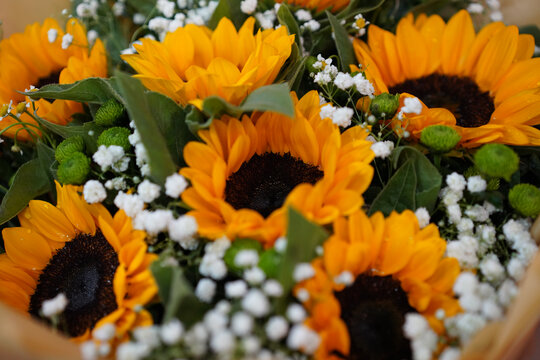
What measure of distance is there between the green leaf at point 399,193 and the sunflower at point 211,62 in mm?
230

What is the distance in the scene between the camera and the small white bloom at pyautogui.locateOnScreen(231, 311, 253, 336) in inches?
20.2

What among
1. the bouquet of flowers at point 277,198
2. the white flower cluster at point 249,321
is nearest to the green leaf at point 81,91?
the bouquet of flowers at point 277,198

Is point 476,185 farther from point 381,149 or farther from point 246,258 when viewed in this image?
point 246,258

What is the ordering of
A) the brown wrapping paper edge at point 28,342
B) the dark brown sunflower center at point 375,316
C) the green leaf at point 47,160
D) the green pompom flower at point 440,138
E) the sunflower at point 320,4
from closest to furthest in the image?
the brown wrapping paper edge at point 28,342
the dark brown sunflower center at point 375,316
the green pompom flower at point 440,138
the green leaf at point 47,160
the sunflower at point 320,4

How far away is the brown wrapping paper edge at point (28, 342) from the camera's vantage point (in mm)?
495

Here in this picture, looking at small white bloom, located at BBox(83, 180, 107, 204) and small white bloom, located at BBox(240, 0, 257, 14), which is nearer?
small white bloom, located at BBox(83, 180, 107, 204)

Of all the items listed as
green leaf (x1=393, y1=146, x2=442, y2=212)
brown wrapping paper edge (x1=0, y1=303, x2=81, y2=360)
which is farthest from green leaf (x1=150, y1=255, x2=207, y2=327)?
green leaf (x1=393, y1=146, x2=442, y2=212)

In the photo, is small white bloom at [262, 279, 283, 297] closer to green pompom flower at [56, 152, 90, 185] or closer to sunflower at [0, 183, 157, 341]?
sunflower at [0, 183, 157, 341]

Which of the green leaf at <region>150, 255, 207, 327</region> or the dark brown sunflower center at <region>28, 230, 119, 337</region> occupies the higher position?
the green leaf at <region>150, 255, 207, 327</region>

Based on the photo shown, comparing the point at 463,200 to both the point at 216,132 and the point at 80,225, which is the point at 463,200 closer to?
the point at 216,132

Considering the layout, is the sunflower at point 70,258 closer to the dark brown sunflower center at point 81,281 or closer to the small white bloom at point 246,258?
the dark brown sunflower center at point 81,281

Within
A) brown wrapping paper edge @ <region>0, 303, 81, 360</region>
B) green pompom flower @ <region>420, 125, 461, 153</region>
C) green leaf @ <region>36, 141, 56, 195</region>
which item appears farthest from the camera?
green leaf @ <region>36, 141, 56, 195</region>

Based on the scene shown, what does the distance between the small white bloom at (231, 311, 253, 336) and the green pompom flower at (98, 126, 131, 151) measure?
1.17 ft

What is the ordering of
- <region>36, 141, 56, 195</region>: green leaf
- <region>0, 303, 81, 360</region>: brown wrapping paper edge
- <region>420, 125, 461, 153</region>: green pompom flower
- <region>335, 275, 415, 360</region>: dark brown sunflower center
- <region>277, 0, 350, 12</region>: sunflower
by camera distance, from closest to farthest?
<region>0, 303, 81, 360</region>: brown wrapping paper edge < <region>335, 275, 415, 360</region>: dark brown sunflower center < <region>420, 125, 461, 153</region>: green pompom flower < <region>36, 141, 56, 195</region>: green leaf < <region>277, 0, 350, 12</region>: sunflower
